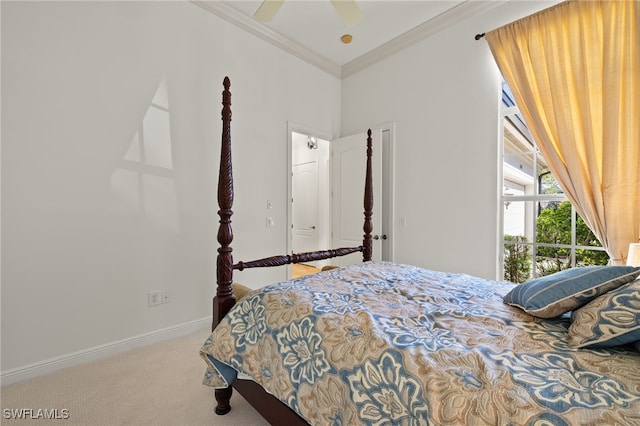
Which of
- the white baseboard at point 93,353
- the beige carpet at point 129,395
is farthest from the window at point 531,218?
the white baseboard at point 93,353

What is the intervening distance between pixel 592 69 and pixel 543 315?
2037 mm

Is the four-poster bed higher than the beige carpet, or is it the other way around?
the four-poster bed

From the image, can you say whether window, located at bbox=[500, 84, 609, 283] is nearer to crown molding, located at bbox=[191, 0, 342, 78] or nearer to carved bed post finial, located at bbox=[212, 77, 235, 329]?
crown molding, located at bbox=[191, 0, 342, 78]

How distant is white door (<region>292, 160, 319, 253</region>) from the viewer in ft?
18.2

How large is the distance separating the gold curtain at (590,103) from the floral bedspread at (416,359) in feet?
3.81

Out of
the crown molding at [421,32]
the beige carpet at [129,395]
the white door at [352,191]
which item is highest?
the crown molding at [421,32]

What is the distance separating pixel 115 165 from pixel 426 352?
251cm

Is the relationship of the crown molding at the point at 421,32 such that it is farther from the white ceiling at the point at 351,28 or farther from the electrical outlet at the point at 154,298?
the electrical outlet at the point at 154,298

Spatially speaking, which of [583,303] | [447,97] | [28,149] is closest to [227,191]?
[28,149]

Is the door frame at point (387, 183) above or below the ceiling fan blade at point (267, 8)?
below

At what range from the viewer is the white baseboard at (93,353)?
189 centimetres

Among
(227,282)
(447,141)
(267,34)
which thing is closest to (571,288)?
(227,282)

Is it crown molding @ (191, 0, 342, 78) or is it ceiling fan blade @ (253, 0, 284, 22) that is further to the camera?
crown molding @ (191, 0, 342, 78)

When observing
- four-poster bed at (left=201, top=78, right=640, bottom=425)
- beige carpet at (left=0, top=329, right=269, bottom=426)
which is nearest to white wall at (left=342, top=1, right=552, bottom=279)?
four-poster bed at (left=201, top=78, right=640, bottom=425)
